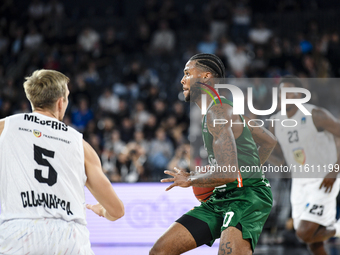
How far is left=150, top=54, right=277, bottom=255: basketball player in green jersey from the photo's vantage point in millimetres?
3172

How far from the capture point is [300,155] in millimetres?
5848

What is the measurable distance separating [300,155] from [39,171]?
429cm

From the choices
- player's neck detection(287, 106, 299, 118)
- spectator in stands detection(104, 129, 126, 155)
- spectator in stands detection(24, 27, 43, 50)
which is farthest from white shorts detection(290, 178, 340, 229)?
spectator in stands detection(24, 27, 43, 50)

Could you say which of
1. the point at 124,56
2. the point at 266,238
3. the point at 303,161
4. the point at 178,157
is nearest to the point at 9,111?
the point at 124,56

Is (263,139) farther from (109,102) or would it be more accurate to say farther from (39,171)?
(109,102)

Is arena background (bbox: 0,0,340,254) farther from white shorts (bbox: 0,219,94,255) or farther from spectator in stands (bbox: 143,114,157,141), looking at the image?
white shorts (bbox: 0,219,94,255)

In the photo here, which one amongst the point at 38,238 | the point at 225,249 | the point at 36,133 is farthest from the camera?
the point at 225,249

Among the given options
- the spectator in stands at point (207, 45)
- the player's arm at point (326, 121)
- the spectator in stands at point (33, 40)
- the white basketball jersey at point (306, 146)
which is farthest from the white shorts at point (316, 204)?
the spectator in stands at point (33, 40)

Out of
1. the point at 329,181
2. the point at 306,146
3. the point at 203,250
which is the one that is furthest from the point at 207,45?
the point at 329,181

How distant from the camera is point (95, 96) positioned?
12.1m

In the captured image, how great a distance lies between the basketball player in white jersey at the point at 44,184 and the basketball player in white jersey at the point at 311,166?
3536 millimetres

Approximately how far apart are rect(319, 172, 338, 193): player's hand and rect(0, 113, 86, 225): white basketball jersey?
3880mm

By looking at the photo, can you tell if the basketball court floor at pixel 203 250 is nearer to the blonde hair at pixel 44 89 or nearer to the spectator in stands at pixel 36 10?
the blonde hair at pixel 44 89

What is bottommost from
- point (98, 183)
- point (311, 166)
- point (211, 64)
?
point (98, 183)
